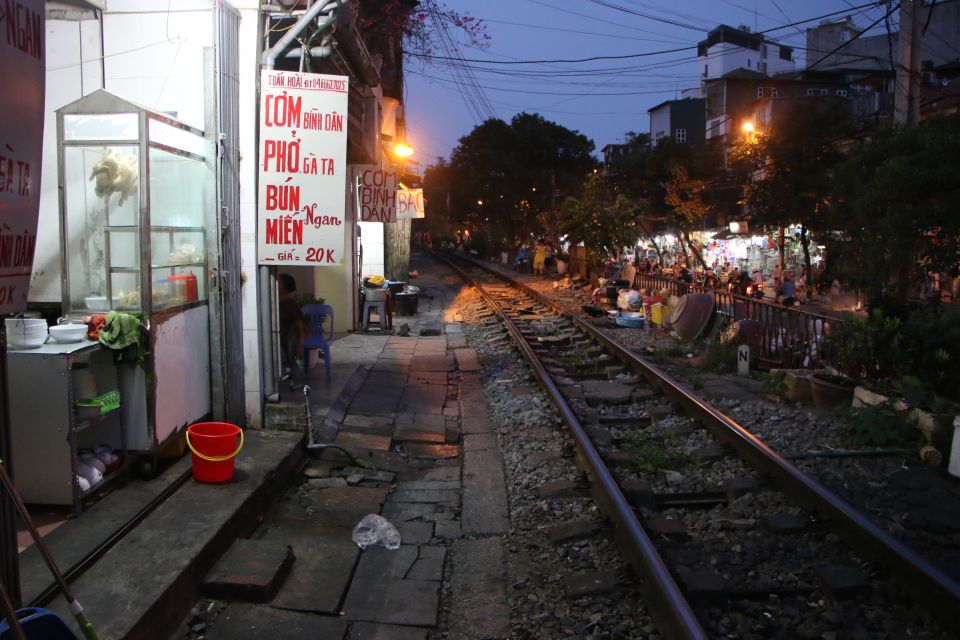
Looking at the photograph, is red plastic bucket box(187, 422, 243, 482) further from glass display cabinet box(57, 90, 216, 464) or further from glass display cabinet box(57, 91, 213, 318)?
glass display cabinet box(57, 91, 213, 318)

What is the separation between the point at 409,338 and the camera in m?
14.4

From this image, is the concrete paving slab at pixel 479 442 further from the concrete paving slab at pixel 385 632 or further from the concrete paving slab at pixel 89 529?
the concrete paving slab at pixel 385 632

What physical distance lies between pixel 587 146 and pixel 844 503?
146ft

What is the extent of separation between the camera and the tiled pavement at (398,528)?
4.11 metres

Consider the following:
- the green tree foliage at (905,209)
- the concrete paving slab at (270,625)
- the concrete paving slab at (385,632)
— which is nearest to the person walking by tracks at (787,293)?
the green tree foliage at (905,209)

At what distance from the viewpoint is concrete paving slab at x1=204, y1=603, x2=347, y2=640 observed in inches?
154

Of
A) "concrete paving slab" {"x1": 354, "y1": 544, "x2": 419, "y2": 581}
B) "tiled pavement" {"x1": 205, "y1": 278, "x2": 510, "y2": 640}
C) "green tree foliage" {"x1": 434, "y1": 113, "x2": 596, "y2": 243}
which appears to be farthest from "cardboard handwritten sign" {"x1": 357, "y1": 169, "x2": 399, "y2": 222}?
"green tree foliage" {"x1": 434, "y1": 113, "x2": 596, "y2": 243}

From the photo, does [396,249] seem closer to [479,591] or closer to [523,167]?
[479,591]

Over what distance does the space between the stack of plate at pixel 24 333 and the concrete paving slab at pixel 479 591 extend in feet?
9.94

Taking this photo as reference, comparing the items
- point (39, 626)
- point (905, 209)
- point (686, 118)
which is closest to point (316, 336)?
point (39, 626)

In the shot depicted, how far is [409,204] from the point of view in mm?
18750

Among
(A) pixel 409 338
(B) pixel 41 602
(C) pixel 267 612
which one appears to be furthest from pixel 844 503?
(A) pixel 409 338

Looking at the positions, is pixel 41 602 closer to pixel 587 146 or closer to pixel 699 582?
pixel 699 582

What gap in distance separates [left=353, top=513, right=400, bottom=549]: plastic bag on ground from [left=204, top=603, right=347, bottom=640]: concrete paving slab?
1006mm
